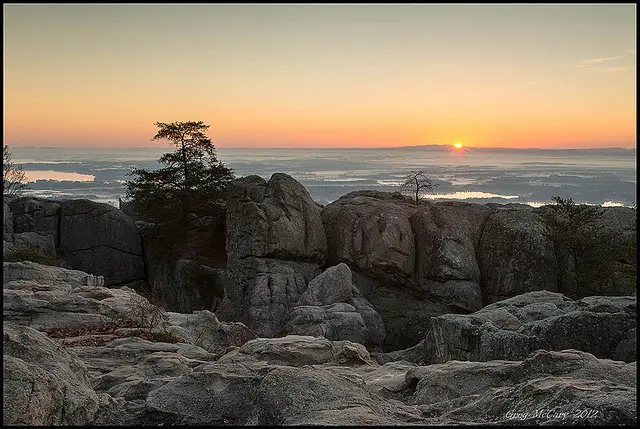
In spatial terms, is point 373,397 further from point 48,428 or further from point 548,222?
point 548,222

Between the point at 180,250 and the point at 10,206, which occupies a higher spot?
the point at 10,206

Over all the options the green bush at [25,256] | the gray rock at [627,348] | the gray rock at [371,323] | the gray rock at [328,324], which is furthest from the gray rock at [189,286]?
the gray rock at [627,348]

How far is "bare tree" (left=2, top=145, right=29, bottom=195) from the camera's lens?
48.4 meters

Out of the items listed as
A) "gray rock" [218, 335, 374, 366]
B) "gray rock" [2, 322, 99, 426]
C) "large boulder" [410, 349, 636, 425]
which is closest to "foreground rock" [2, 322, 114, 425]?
"gray rock" [2, 322, 99, 426]

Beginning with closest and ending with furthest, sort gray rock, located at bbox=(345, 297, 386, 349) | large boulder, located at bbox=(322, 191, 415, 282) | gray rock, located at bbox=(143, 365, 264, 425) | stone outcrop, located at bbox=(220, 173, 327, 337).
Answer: gray rock, located at bbox=(143, 365, 264, 425) < gray rock, located at bbox=(345, 297, 386, 349) < stone outcrop, located at bbox=(220, 173, 327, 337) < large boulder, located at bbox=(322, 191, 415, 282)

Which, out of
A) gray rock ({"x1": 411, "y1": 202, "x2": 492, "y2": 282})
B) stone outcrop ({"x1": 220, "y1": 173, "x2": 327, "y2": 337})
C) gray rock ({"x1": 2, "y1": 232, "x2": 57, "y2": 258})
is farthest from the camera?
gray rock ({"x1": 2, "y1": 232, "x2": 57, "y2": 258})

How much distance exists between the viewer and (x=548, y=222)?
3091 cm

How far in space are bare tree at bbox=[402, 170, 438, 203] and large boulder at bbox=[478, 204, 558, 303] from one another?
5003 millimetres

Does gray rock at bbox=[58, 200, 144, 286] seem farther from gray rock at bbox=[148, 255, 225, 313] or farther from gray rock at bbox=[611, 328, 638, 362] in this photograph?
gray rock at bbox=[611, 328, 638, 362]

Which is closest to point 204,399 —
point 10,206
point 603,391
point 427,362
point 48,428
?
point 48,428

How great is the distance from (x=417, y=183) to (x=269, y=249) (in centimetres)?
1132

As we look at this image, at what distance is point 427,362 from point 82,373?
1119cm

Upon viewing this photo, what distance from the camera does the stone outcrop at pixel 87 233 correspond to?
38.3m

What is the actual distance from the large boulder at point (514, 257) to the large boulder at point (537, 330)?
16172 millimetres
